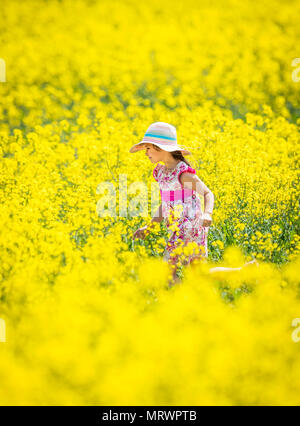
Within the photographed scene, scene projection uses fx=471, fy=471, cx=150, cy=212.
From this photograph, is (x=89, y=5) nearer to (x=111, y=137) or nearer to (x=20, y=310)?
(x=111, y=137)

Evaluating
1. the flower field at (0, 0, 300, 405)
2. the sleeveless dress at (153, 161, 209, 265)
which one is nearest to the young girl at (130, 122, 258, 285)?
the sleeveless dress at (153, 161, 209, 265)

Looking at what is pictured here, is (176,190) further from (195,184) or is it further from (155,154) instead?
(155,154)

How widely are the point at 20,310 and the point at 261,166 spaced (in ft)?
11.0

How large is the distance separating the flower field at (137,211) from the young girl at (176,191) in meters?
0.17

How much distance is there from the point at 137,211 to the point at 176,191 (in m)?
0.77

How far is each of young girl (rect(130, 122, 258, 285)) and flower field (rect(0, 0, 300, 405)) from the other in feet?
0.55

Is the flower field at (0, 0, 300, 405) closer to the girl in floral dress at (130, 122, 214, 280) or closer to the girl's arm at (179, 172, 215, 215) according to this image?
the girl in floral dress at (130, 122, 214, 280)

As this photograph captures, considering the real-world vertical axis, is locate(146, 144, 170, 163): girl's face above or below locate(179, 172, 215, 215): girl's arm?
above

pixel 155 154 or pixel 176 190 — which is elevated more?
pixel 155 154

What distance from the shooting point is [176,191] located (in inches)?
151

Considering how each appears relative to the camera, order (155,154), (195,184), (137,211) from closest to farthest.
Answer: (195,184), (155,154), (137,211)

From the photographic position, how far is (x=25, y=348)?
250 cm

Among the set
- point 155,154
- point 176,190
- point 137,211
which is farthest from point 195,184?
point 137,211

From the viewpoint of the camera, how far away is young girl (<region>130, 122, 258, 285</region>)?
146 inches
